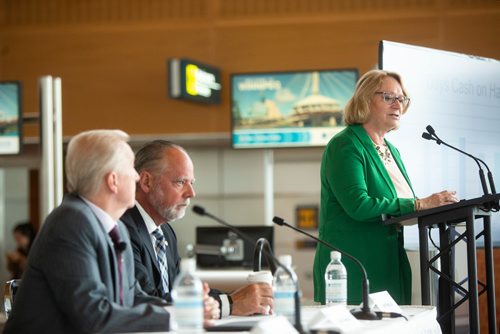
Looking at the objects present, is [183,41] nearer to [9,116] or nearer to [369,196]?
[9,116]

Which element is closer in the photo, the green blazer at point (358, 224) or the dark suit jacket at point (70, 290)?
the dark suit jacket at point (70, 290)

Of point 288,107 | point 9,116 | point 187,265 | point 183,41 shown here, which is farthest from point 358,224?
point 183,41

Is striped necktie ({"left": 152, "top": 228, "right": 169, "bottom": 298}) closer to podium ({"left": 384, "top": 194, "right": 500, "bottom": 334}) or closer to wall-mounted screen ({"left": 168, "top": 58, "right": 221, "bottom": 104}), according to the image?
podium ({"left": 384, "top": 194, "right": 500, "bottom": 334})

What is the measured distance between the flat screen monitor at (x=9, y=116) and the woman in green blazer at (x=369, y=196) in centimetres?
560

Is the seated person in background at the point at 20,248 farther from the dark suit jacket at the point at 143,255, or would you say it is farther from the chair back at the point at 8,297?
the dark suit jacket at the point at 143,255

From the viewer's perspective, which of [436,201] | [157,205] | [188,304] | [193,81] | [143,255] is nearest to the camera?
[188,304]

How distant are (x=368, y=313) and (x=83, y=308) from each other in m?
0.91

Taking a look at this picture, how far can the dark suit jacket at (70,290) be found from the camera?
2232 mm

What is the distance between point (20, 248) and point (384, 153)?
6.89 meters

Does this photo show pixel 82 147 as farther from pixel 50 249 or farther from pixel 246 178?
pixel 246 178

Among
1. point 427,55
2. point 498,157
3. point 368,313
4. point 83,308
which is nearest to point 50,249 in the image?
point 83,308

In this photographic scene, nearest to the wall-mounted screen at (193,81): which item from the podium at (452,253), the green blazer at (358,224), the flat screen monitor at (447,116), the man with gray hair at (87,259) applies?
the flat screen monitor at (447,116)

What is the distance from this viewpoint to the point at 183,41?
9734 mm

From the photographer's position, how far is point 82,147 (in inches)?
96.4
